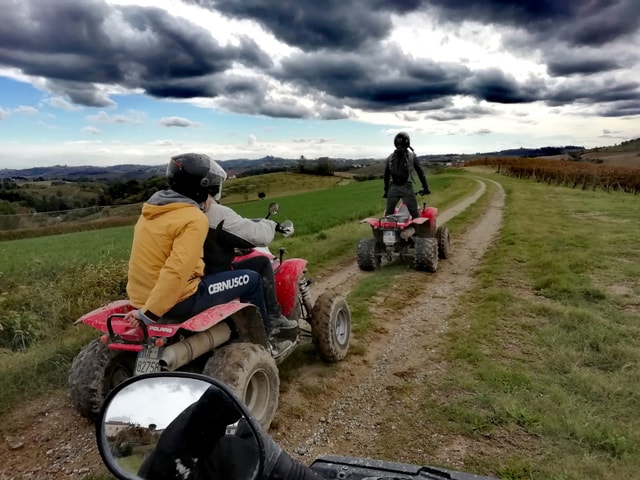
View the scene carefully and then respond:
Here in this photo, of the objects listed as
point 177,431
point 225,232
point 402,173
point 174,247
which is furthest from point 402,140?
point 177,431

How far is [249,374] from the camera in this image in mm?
3502

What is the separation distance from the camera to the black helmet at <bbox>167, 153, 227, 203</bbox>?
3383 mm

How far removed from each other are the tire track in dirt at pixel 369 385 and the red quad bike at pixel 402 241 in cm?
120

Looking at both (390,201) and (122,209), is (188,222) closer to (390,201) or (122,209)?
(390,201)

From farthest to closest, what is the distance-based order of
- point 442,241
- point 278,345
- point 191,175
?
1. point 442,241
2. point 278,345
3. point 191,175

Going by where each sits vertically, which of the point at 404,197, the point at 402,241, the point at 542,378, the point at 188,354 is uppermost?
the point at 404,197

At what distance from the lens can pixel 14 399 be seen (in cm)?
462

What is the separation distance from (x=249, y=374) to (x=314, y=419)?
1.07 meters

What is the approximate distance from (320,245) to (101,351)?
334 inches

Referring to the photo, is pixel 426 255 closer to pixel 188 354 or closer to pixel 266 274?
pixel 266 274

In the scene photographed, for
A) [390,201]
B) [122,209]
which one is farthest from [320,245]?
[122,209]

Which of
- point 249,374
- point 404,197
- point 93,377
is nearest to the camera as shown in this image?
point 249,374

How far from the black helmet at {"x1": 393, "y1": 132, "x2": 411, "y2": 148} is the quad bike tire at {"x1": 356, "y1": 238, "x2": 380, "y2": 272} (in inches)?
79.3

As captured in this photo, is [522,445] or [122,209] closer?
[522,445]
